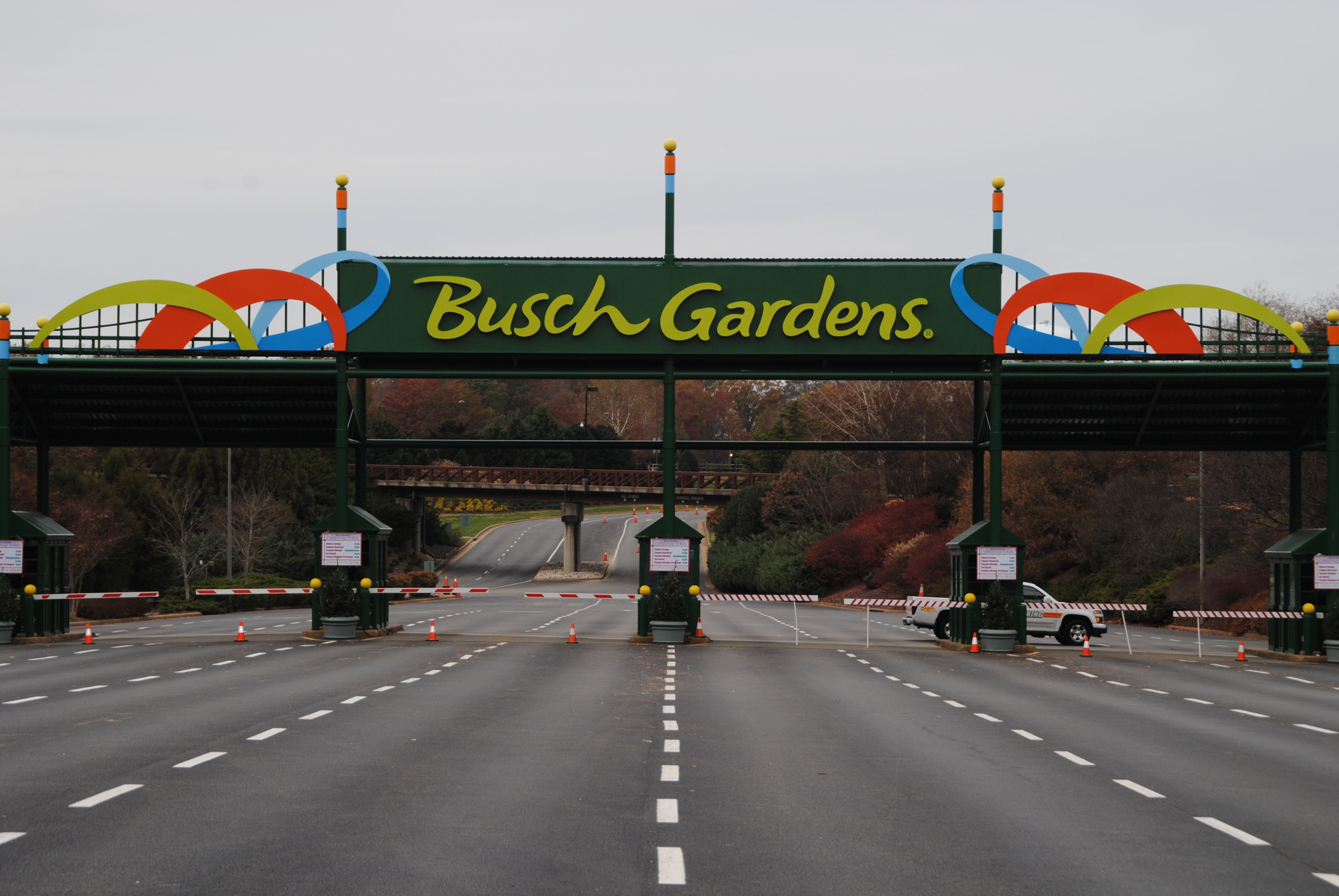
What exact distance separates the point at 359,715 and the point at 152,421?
18197 millimetres

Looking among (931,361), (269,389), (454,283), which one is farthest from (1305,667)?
(269,389)

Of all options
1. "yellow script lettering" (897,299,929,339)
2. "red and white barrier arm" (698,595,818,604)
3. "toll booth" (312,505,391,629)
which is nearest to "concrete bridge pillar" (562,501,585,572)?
"toll booth" (312,505,391,629)

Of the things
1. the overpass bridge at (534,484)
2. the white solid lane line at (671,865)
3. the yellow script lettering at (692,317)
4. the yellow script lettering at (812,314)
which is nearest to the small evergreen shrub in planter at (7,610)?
the yellow script lettering at (692,317)

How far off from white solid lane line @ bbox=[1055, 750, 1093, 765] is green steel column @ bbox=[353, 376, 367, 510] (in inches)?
784

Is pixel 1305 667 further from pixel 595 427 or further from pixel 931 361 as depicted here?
pixel 595 427

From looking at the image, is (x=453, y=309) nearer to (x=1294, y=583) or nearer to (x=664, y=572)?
(x=664, y=572)

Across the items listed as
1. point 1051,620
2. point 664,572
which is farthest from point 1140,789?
point 1051,620

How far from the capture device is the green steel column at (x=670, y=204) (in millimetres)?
28219

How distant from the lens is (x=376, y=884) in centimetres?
712

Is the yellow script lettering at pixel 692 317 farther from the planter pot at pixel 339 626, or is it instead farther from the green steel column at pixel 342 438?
the planter pot at pixel 339 626

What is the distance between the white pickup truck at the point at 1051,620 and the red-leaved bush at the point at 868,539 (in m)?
30.2

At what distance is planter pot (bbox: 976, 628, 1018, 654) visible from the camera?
90.6 feet

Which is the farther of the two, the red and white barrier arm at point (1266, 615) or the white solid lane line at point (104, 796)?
the red and white barrier arm at point (1266, 615)

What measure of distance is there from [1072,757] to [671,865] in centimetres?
617
